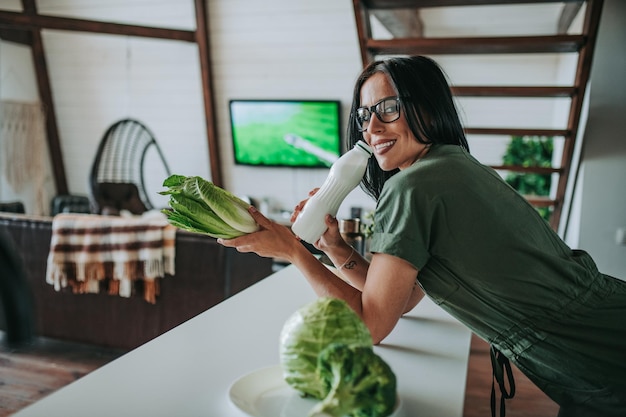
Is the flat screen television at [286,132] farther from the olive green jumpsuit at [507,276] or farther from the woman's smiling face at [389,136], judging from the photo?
the olive green jumpsuit at [507,276]

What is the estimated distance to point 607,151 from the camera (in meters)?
3.21

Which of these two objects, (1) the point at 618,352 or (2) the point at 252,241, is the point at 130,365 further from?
(1) the point at 618,352

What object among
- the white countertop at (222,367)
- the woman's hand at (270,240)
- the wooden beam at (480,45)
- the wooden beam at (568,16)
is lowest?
the white countertop at (222,367)

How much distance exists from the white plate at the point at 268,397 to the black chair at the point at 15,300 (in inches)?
17.2

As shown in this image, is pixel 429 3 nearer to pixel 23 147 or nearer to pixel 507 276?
pixel 507 276

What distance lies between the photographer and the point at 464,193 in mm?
1118

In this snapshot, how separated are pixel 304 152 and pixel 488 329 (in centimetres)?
514

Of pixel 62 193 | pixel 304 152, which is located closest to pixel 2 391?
pixel 304 152

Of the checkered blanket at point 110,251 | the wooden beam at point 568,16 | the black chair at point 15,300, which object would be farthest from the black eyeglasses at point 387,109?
the wooden beam at point 568,16

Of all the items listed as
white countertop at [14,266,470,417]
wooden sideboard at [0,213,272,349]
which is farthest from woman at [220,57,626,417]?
wooden sideboard at [0,213,272,349]

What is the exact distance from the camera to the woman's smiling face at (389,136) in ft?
4.26

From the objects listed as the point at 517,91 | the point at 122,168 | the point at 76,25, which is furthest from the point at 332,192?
the point at 122,168

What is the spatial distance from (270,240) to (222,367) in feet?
0.99

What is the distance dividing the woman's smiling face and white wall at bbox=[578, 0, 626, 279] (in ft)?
7.45
